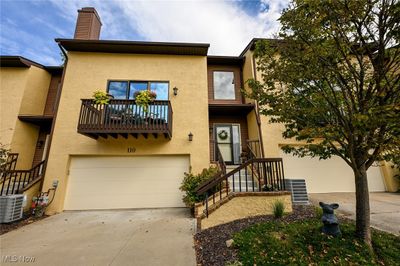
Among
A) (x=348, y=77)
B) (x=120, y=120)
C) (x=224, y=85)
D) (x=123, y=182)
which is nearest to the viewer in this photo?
(x=348, y=77)

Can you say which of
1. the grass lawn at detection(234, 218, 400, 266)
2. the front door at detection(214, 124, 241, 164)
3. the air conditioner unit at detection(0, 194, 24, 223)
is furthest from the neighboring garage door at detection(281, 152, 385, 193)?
the air conditioner unit at detection(0, 194, 24, 223)

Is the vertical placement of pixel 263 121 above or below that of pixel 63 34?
below

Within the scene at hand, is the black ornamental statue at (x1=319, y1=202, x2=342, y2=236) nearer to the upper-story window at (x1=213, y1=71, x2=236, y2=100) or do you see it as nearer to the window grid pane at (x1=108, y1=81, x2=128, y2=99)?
the upper-story window at (x1=213, y1=71, x2=236, y2=100)

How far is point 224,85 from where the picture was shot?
968 cm

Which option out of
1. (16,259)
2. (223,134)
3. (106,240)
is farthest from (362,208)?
(16,259)

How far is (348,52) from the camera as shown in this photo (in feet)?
11.3

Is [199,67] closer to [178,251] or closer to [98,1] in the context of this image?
[98,1]

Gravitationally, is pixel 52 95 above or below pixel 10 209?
above

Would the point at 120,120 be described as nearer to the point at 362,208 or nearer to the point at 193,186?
the point at 193,186

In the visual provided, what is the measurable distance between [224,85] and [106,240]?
27.8 feet

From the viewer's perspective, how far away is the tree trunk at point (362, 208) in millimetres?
3202

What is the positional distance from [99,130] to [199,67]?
17.8 ft

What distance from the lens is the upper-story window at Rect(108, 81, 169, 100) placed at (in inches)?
Result: 322

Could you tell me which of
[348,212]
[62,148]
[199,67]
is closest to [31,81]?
[62,148]
